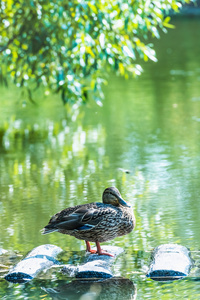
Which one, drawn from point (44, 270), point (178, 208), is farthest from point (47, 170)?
point (44, 270)

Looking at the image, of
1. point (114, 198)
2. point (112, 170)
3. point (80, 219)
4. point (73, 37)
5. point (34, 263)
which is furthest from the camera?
point (73, 37)

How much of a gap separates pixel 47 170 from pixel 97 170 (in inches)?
30.8

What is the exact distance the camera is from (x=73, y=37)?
13.9 meters

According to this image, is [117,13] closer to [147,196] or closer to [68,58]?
[68,58]

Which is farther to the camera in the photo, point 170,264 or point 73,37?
point 73,37

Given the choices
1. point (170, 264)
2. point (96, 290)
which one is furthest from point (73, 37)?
point (96, 290)

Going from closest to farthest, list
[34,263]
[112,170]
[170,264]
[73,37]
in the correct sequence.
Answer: [170,264] < [34,263] < [112,170] < [73,37]

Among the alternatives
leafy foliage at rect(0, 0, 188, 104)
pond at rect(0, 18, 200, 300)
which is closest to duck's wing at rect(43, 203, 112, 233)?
pond at rect(0, 18, 200, 300)

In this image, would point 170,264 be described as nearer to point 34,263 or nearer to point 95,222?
point 95,222

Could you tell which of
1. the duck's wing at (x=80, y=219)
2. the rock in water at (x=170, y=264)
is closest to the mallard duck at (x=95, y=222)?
the duck's wing at (x=80, y=219)

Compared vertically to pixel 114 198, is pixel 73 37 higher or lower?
higher

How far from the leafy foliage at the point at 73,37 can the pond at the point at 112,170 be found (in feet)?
3.66

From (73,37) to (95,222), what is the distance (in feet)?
24.6

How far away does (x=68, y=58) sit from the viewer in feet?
46.9
